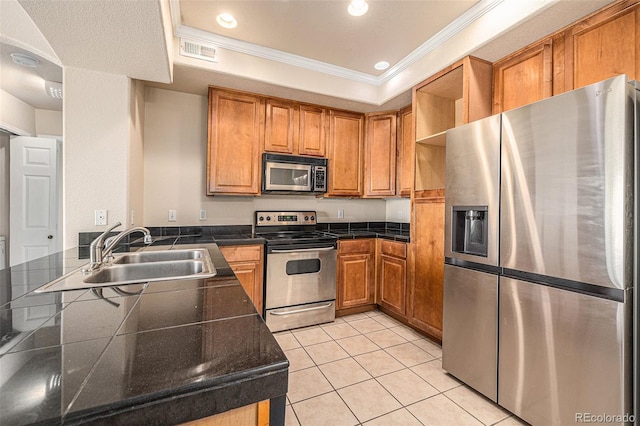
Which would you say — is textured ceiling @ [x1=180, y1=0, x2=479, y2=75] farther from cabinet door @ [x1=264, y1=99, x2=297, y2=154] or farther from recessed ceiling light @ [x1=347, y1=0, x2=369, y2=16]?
cabinet door @ [x1=264, y1=99, x2=297, y2=154]

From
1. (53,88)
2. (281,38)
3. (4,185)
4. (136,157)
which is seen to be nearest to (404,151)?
(281,38)

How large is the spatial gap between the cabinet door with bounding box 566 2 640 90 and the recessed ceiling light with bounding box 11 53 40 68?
12.6 ft

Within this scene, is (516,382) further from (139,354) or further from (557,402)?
(139,354)

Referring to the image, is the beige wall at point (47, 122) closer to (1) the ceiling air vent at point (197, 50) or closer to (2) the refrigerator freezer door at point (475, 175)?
(1) the ceiling air vent at point (197, 50)

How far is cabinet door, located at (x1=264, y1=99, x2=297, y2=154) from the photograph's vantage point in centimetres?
300

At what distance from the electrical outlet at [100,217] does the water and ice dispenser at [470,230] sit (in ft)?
8.42

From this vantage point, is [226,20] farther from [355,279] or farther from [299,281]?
[355,279]

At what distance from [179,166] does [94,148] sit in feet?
2.79

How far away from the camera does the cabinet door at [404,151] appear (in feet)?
10.4

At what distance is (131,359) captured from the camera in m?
0.58

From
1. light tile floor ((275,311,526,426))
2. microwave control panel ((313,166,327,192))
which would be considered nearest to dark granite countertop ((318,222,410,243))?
microwave control panel ((313,166,327,192))

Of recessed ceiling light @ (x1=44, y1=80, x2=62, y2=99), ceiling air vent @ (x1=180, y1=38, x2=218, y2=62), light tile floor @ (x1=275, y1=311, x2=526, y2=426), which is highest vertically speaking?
ceiling air vent @ (x1=180, y1=38, x2=218, y2=62)

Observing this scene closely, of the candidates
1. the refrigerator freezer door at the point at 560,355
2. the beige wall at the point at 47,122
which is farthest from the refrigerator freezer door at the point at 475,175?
the beige wall at the point at 47,122

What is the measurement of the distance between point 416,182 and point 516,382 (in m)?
1.67
